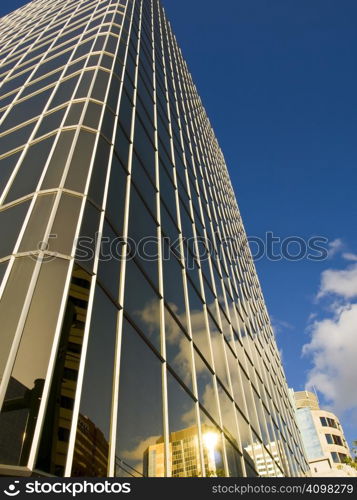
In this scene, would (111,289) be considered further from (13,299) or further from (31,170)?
(31,170)

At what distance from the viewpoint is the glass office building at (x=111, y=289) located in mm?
6727

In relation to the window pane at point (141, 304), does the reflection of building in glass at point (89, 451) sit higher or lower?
lower

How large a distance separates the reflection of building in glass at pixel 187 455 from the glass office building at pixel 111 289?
5 centimetres

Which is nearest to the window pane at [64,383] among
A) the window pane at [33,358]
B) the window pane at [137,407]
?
the window pane at [33,358]

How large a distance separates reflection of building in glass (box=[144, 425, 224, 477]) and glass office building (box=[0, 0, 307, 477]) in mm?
47

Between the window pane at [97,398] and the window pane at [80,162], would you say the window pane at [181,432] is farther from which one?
the window pane at [80,162]

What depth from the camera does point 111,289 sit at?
9203 mm

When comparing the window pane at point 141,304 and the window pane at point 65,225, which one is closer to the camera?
the window pane at point 65,225

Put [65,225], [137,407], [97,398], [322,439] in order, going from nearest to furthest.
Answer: [97,398] < [137,407] < [65,225] < [322,439]

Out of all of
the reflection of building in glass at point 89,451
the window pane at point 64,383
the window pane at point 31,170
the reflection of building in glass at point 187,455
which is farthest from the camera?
the window pane at point 31,170

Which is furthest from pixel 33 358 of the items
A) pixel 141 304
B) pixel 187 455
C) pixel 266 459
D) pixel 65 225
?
pixel 266 459

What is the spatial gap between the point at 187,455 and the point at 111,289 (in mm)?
4700

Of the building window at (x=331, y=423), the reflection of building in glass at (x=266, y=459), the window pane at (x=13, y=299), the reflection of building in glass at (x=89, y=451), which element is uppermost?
the building window at (x=331, y=423)

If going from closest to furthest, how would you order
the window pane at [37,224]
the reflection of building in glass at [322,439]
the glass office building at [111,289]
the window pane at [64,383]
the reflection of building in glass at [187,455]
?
the window pane at [64,383], the glass office building at [111,289], the window pane at [37,224], the reflection of building in glass at [187,455], the reflection of building in glass at [322,439]
